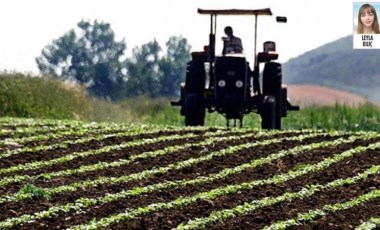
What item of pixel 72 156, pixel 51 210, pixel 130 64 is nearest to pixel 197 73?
pixel 72 156

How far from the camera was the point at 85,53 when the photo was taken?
4188 cm

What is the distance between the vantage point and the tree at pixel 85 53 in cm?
4031

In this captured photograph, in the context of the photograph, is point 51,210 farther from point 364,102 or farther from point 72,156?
point 364,102

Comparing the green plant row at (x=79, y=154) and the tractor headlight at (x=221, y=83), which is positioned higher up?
the tractor headlight at (x=221, y=83)

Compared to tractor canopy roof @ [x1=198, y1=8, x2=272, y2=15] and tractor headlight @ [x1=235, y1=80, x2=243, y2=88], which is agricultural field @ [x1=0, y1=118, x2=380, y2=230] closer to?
tractor headlight @ [x1=235, y1=80, x2=243, y2=88]

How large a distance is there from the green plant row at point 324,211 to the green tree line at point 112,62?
24.7 m

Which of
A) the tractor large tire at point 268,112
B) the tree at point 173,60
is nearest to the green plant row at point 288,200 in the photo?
the tractor large tire at point 268,112

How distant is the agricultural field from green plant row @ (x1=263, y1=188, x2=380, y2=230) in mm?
11

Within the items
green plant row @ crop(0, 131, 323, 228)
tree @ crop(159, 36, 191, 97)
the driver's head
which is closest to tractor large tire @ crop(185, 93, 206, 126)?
the driver's head

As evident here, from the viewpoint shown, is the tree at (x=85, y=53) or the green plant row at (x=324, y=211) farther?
the tree at (x=85, y=53)

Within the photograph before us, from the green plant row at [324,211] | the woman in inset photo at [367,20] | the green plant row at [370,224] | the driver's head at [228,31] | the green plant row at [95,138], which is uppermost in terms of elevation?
the woman in inset photo at [367,20]

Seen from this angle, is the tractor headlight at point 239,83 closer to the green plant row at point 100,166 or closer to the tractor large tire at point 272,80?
the tractor large tire at point 272,80

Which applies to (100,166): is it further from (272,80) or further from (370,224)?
(272,80)

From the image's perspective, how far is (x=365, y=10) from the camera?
72.2 ft
